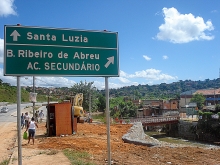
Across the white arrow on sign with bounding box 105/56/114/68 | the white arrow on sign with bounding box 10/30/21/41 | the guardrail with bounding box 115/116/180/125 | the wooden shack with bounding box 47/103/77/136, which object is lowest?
the guardrail with bounding box 115/116/180/125

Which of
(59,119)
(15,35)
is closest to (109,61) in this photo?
(15,35)

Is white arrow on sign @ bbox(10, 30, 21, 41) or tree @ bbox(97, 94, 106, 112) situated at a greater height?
white arrow on sign @ bbox(10, 30, 21, 41)

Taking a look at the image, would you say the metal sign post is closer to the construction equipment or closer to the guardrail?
the construction equipment

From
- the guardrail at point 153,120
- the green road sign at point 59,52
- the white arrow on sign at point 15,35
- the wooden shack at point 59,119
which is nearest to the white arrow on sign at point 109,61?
the green road sign at point 59,52

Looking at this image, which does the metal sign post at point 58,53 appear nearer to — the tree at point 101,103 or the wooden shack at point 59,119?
the wooden shack at point 59,119

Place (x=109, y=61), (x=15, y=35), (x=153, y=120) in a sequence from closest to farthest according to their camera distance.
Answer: (x=15, y=35) < (x=109, y=61) < (x=153, y=120)

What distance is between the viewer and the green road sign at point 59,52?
13.8ft

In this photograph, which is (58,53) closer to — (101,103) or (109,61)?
(109,61)

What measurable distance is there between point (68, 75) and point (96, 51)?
67cm

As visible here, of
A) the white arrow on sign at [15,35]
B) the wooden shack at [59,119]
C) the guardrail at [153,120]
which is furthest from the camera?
the guardrail at [153,120]

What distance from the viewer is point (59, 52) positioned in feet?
14.6

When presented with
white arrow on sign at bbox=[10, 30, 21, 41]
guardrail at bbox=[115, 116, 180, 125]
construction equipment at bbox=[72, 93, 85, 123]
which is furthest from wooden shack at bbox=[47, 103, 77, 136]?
guardrail at bbox=[115, 116, 180, 125]

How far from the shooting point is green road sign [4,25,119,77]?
420 centimetres

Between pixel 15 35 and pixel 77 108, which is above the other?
pixel 15 35
